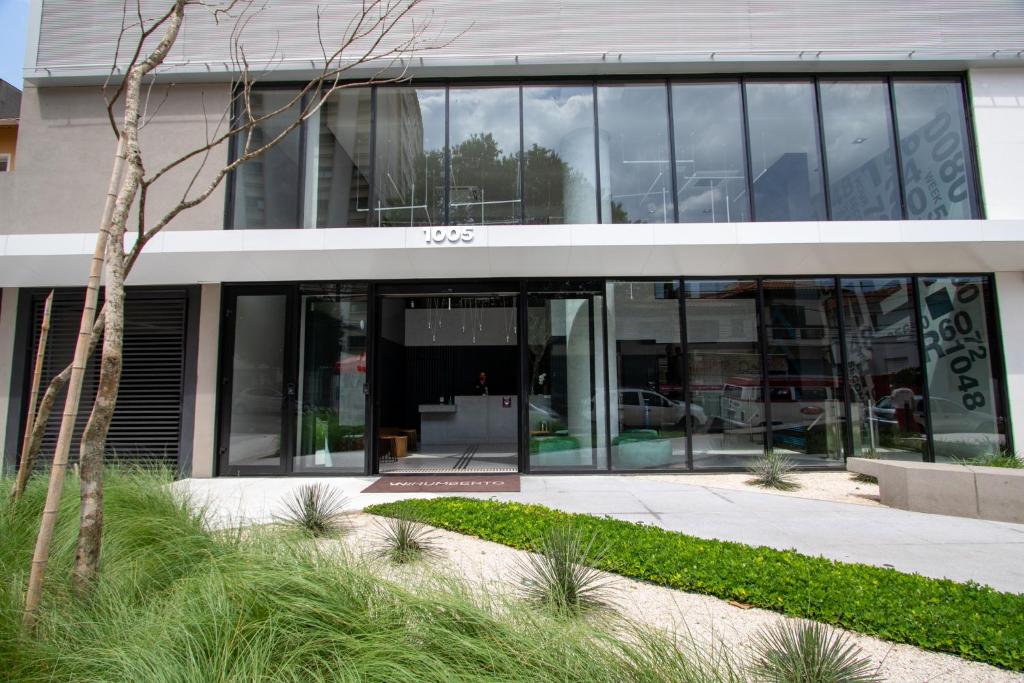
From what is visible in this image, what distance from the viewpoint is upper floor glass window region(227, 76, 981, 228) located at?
870cm

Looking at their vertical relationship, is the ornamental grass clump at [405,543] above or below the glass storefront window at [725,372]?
below

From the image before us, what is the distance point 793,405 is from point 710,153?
4333 mm

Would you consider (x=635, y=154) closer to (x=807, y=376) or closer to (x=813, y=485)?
(x=807, y=376)

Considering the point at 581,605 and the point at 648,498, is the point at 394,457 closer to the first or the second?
the point at 648,498

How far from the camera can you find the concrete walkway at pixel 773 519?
4.48 metres

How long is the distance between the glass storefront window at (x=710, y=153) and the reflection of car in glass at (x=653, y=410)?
2.90 meters

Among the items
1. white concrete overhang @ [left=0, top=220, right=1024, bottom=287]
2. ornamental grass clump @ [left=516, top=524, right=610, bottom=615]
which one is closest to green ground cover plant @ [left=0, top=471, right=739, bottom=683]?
ornamental grass clump @ [left=516, top=524, right=610, bottom=615]

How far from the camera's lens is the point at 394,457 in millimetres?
11109

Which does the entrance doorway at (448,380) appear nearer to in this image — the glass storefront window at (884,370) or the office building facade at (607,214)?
the office building facade at (607,214)

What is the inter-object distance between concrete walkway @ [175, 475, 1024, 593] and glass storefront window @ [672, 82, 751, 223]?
174 inches

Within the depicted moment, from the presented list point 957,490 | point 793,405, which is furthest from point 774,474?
point 957,490

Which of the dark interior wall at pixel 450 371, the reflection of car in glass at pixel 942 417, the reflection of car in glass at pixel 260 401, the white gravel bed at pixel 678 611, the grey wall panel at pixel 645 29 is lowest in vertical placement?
the white gravel bed at pixel 678 611

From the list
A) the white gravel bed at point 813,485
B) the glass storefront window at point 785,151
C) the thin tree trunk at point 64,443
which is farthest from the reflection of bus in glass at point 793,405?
the thin tree trunk at point 64,443

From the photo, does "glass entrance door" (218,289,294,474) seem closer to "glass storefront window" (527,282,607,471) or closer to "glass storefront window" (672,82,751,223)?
"glass storefront window" (527,282,607,471)
